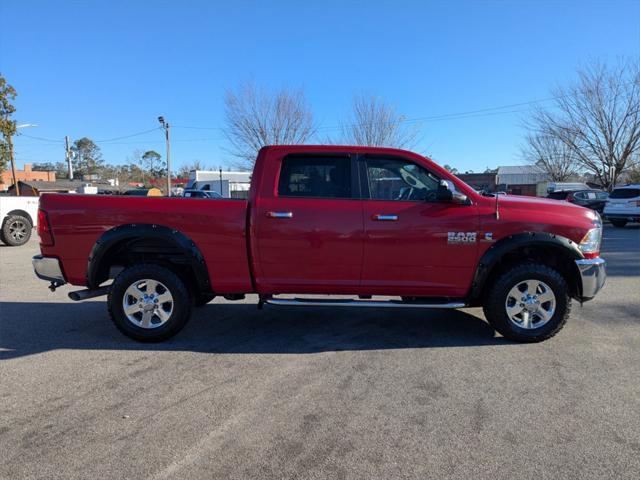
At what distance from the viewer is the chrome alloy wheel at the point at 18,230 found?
12.8 meters

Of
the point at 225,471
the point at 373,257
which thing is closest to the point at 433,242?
the point at 373,257

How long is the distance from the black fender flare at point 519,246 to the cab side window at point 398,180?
2.78 ft

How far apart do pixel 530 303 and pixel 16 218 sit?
44.4 ft

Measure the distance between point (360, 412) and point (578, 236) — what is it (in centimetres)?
300

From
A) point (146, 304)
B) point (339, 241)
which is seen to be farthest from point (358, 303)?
point (146, 304)

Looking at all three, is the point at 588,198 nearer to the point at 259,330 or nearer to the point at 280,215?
the point at 259,330

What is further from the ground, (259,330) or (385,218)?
(385,218)

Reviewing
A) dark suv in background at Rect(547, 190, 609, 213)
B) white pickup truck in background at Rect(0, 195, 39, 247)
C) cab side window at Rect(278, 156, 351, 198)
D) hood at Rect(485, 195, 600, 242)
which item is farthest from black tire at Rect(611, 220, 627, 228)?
white pickup truck in background at Rect(0, 195, 39, 247)

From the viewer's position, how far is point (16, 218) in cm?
1284

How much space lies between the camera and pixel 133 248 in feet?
16.3

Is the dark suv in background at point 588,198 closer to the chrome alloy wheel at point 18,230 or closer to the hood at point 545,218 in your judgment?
the hood at point 545,218

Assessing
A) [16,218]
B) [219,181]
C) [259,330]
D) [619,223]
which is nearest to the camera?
[259,330]

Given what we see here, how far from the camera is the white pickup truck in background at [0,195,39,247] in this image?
12570 mm

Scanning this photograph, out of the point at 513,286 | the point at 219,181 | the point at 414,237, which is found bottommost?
the point at 513,286
